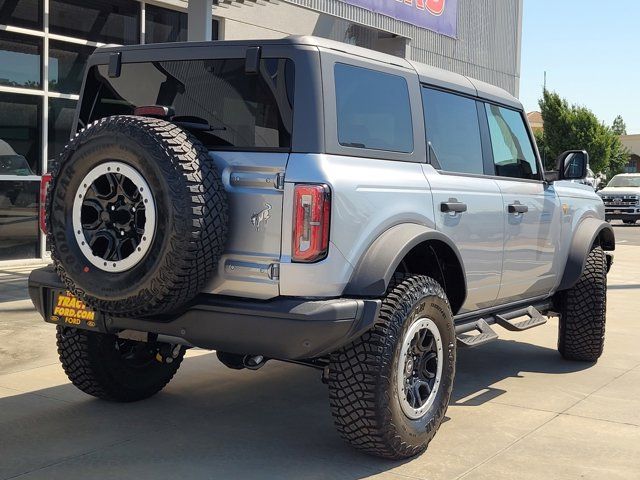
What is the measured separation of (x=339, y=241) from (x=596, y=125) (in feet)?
141

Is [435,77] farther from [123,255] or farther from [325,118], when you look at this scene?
[123,255]

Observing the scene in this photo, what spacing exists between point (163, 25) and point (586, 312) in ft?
29.7

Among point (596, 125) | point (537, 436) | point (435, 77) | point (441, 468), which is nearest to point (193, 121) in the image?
point (435, 77)

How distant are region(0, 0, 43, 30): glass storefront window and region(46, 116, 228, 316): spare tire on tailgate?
823 centimetres

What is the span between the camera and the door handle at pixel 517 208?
217 inches

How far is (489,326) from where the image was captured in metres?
5.53

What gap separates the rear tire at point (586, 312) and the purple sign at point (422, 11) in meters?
9.37

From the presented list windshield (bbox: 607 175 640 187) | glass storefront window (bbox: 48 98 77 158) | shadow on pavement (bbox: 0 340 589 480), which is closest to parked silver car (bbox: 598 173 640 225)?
windshield (bbox: 607 175 640 187)

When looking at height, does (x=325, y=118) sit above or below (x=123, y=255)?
above

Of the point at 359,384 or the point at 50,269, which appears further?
the point at 50,269

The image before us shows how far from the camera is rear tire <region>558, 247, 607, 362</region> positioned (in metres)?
6.56

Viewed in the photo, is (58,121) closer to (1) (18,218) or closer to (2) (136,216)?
(1) (18,218)

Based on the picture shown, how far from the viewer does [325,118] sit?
4.02 metres

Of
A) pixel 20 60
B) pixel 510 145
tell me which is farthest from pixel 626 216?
pixel 510 145
